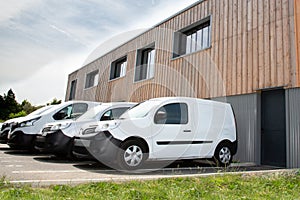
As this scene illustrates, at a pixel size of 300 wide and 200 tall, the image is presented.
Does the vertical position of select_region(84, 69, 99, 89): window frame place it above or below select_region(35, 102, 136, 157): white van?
above

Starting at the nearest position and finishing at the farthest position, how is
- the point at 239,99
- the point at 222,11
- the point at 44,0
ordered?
the point at 44,0 < the point at 239,99 < the point at 222,11

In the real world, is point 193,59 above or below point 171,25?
below

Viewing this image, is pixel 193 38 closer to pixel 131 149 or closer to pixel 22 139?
pixel 131 149

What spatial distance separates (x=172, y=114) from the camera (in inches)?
250

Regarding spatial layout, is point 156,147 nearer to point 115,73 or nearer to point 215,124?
point 215,124

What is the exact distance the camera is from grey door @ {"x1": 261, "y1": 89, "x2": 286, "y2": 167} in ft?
24.0

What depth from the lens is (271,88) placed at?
24.8 feet

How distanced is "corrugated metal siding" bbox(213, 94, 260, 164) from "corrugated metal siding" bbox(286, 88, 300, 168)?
97 centimetres


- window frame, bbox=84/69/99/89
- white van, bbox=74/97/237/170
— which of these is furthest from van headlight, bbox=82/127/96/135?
window frame, bbox=84/69/99/89

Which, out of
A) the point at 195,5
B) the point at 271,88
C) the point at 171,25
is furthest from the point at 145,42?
the point at 271,88

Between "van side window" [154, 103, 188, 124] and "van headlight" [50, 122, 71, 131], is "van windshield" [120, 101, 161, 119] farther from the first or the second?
"van headlight" [50, 122, 71, 131]

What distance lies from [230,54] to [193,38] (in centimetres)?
269

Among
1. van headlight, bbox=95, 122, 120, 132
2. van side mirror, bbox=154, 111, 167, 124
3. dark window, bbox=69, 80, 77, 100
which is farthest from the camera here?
dark window, bbox=69, 80, 77, 100

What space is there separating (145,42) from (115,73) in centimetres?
457
